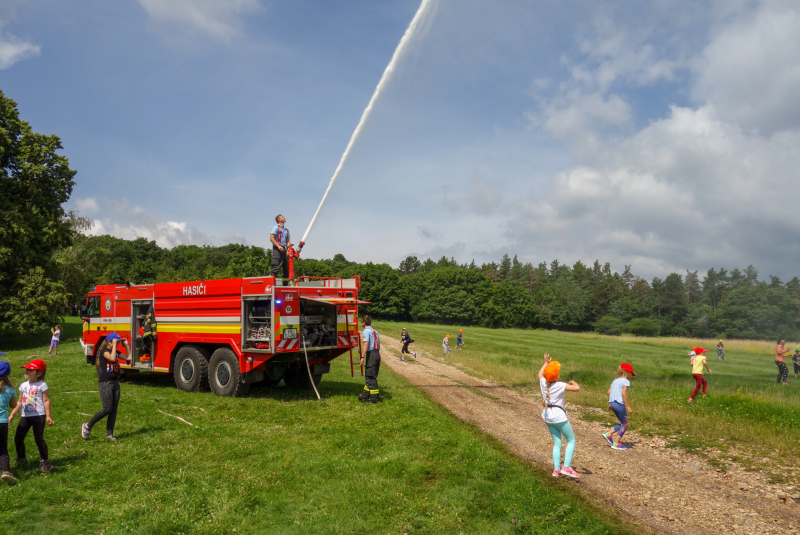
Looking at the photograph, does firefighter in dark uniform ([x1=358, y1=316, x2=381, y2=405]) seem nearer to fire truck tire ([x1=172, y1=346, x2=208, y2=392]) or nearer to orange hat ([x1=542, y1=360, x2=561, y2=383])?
fire truck tire ([x1=172, y1=346, x2=208, y2=392])

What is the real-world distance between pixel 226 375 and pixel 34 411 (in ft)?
20.3

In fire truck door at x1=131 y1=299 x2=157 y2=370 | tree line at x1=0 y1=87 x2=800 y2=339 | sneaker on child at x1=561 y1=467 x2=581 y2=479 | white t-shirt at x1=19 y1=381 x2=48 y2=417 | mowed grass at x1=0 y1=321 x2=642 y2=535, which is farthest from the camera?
tree line at x1=0 y1=87 x2=800 y2=339

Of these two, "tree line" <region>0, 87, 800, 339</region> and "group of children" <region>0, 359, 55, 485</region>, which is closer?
"group of children" <region>0, 359, 55, 485</region>

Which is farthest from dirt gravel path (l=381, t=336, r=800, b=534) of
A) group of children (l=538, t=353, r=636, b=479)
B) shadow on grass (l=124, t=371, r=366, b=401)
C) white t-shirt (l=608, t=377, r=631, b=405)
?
shadow on grass (l=124, t=371, r=366, b=401)

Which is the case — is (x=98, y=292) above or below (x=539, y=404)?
above

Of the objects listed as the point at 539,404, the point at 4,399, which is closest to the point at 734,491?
the point at 539,404

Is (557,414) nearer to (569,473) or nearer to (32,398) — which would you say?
(569,473)

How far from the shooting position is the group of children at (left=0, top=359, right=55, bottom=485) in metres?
6.89

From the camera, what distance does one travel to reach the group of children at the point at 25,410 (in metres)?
6.89

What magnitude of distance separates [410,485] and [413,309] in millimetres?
100785

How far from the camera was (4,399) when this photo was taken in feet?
22.9

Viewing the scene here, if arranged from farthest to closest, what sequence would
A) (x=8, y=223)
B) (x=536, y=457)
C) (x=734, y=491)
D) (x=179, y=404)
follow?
(x=8, y=223), (x=179, y=404), (x=536, y=457), (x=734, y=491)

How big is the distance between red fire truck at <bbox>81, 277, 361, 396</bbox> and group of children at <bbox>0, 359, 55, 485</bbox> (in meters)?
5.23

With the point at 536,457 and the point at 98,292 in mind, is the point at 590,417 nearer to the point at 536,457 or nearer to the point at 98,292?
the point at 536,457
